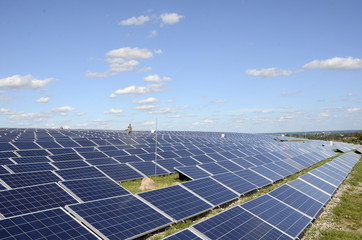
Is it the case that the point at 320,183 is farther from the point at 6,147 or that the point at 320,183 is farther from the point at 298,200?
the point at 6,147

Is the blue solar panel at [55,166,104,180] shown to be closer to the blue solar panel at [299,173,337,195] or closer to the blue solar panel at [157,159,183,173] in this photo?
the blue solar panel at [157,159,183,173]

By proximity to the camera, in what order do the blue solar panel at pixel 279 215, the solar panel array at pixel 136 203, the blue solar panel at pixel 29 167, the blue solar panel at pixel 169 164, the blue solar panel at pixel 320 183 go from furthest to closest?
the blue solar panel at pixel 169 164, the blue solar panel at pixel 320 183, the blue solar panel at pixel 29 167, the blue solar panel at pixel 279 215, the solar panel array at pixel 136 203

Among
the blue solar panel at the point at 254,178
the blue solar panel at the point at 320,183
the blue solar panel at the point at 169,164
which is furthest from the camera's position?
the blue solar panel at the point at 169,164

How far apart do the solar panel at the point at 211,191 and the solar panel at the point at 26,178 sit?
272 inches

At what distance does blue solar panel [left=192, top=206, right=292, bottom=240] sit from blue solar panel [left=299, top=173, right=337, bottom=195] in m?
9.55

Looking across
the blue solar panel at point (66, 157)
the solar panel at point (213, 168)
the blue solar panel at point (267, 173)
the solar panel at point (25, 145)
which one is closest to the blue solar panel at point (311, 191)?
the blue solar panel at point (267, 173)

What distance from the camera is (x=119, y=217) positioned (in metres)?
9.20

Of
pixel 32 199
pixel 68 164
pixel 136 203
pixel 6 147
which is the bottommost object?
pixel 136 203

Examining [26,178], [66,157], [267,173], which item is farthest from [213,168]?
[26,178]

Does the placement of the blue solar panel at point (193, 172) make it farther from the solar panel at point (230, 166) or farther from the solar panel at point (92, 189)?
the solar panel at point (92, 189)

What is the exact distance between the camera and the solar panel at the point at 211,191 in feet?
42.1

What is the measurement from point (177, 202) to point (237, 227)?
120 inches

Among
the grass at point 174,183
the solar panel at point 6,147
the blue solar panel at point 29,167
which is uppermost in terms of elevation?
the solar panel at point 6,147

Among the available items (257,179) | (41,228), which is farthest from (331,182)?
(41,228)
